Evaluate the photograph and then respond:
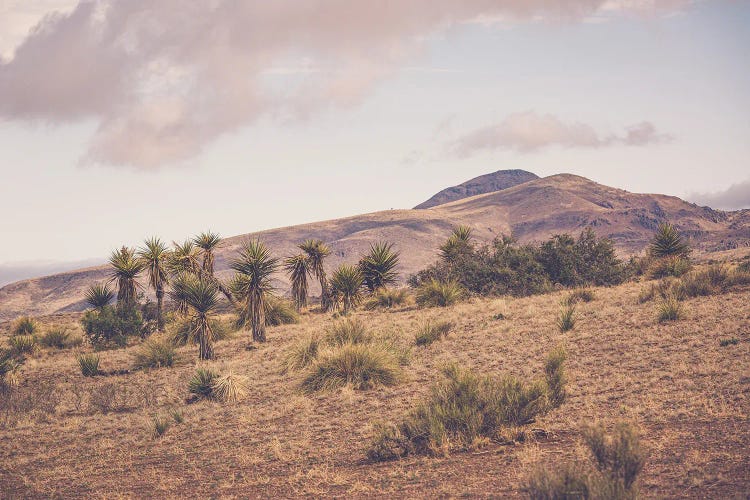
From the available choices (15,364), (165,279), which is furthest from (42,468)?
(165,279)

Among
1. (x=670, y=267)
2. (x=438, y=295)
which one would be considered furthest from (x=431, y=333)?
(x=670, y=267)

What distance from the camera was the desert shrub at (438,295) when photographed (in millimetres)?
27766

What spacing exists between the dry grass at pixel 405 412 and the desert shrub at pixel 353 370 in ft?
1.32

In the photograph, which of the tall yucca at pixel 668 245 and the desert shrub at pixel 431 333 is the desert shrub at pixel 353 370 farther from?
the tall yucca at pixel 668 245

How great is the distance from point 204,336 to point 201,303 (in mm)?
1213

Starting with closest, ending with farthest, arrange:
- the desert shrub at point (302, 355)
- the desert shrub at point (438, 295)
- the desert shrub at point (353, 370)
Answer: the desert shrub at point (353, 370)
the desert shrub at point (302, 355)
the desert shrub at point (438, 295)

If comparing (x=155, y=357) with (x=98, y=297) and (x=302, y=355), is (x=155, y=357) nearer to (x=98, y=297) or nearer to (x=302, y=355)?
(x=302, y=355)

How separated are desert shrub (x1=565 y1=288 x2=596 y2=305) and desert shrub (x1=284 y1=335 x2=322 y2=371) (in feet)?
32.1

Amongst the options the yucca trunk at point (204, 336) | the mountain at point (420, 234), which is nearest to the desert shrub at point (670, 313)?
Answer: the yucca trunk at point (204, 336)

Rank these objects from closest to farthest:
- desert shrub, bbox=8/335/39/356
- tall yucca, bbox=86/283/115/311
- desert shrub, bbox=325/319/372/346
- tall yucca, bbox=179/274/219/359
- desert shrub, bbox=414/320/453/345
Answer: desert shrub, bbox=325/319/372/346 → desert shrub, bbox=414/320/453/345 → tall yucca, bbox=179/274/219/359 → desert shrub, bbox=8/335/39/356 → tall yucca, bbox=86/283/115/311

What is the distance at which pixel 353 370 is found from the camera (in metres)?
14.5

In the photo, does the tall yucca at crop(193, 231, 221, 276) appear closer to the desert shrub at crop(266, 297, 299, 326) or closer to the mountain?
the desert shrub at crop(266, 297, 299, 326)

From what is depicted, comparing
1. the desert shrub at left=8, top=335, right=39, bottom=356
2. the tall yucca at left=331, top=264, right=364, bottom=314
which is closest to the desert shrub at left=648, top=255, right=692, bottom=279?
the tall yucca at left=331, top=264, right=364, bottom=314

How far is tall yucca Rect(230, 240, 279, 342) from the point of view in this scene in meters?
22.2
